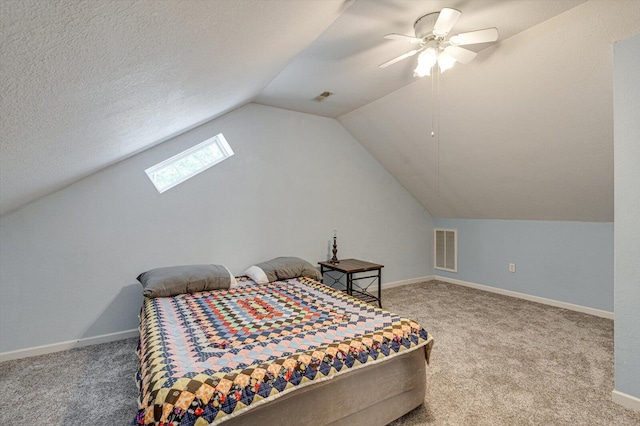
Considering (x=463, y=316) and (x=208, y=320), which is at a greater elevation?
(x=208, y=320)

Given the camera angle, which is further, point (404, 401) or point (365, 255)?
point (365, 255)

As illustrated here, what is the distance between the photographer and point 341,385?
65.3 inches

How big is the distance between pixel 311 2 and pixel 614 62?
2.02 m

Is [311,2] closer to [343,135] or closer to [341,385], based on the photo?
[341,385]

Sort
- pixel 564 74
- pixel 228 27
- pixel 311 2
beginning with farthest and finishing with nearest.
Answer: pixel 564 74 → pixel 311 2 → pixel 228 27

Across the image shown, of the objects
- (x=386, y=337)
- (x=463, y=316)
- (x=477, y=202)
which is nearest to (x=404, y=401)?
(x=386, y=337)

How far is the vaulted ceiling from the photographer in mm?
933

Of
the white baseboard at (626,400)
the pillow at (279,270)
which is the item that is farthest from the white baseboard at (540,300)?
the pillow at (279,270)

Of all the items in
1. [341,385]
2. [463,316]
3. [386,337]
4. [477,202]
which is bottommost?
[463,316]

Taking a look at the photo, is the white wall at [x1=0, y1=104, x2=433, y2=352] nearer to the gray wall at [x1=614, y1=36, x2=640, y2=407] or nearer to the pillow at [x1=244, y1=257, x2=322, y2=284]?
the pillow at [x1=244, y1=257, x2=322, y2=284]

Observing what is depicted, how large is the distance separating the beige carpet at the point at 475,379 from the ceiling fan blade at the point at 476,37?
2.36 metres

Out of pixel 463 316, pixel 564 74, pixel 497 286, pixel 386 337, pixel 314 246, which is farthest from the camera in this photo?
pixel 497 286

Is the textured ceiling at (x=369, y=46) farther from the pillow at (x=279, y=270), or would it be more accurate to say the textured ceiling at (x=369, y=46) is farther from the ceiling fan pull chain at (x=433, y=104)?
the pillow at (x=279, y=270)

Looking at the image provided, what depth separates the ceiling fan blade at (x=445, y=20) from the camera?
181cm
